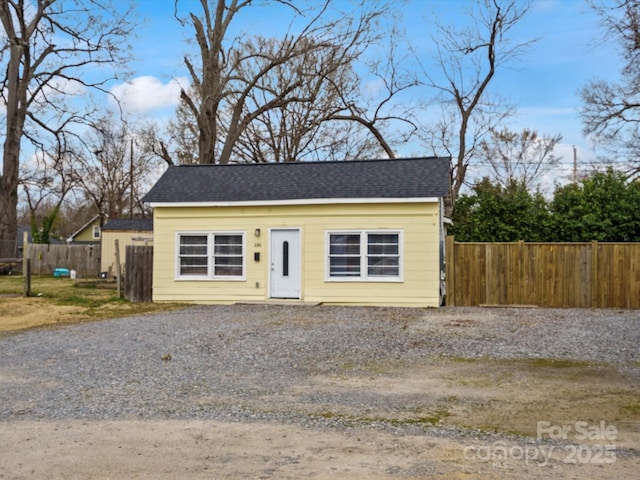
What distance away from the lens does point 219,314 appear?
14.8 m

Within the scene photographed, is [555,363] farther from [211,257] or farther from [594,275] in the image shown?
[211,257]

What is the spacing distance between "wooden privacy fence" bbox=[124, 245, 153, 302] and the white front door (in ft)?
12.3

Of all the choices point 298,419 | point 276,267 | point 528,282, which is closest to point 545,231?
point 528,282

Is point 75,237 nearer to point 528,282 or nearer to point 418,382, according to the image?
point 528,282

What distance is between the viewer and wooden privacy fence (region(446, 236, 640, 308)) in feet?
51.2

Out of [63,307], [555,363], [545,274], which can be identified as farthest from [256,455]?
[63,307]

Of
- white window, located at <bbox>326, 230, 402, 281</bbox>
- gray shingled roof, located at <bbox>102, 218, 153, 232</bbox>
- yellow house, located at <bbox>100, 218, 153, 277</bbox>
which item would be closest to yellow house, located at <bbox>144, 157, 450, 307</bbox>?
white window, located at <bbox>326, 230, 402, 281</bbox>

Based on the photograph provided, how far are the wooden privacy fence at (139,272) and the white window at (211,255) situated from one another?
1026 mm

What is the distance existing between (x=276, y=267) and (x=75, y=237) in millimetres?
45063

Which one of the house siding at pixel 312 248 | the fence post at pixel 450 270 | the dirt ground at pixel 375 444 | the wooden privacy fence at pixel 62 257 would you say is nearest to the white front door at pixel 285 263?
the house siding at pixel 312 248

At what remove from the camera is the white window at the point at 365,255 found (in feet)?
53.8

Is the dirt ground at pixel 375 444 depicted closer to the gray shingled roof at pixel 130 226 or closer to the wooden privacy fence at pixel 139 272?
the wooden privacy fence at pixel 139 272

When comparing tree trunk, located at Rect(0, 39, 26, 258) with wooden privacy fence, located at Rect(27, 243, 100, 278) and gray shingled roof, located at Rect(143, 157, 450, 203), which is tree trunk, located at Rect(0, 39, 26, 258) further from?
gray shingled roof, located at Rect(143, 157, 450, 203)

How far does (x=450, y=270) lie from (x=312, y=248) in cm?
368
